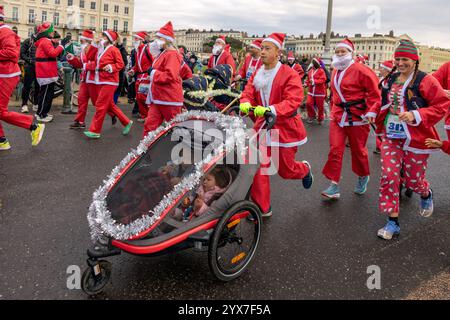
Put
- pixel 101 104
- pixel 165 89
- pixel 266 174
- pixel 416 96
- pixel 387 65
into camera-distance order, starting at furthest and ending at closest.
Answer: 1. pixel 101 104
2. pixel 387 65
3. pixel 165 89
4. pixel 266 174
5. pixel 416 96

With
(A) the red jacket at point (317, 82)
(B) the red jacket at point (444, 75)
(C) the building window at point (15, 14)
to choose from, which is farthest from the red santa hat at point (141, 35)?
(C) the building window at point (15, 14)

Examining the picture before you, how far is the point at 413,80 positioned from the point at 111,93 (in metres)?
5.45

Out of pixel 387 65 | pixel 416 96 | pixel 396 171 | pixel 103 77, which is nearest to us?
pixel 416 96

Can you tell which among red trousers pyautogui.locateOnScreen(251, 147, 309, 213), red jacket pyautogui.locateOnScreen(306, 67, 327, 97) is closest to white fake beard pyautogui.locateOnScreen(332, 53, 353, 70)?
red trousers pyautogui.locateOnScreen(251, 147, 309, 213)

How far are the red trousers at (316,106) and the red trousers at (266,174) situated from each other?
6972 mm

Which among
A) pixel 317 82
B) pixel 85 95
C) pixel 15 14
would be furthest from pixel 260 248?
pixel 15 14

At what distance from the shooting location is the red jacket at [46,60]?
8344mm

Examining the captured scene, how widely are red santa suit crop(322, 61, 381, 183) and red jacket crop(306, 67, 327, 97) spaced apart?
5815 mm

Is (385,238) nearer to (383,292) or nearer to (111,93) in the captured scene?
(383,292)

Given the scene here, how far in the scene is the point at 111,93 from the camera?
25.3 feet

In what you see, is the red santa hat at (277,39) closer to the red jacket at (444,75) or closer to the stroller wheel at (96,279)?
the red jacket at (444,75)

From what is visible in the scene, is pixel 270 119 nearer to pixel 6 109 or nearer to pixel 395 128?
pixel 395 128

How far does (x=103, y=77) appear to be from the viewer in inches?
301

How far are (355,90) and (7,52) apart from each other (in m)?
4.92
